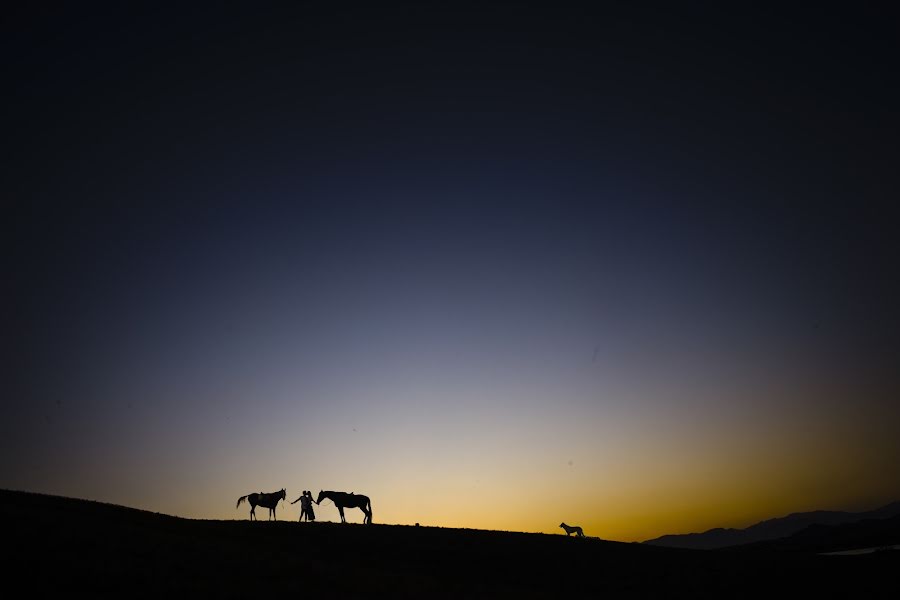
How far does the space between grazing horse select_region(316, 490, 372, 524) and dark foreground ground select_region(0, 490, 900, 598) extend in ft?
26.7

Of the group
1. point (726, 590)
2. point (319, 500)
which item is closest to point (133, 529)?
point (319, 500)

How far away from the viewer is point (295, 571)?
18.2 meters

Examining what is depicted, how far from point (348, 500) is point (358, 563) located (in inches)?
727

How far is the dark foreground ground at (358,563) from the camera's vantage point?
15203 mm

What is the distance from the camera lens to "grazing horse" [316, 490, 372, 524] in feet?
131

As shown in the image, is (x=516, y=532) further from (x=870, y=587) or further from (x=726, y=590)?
(x=870, y=587)

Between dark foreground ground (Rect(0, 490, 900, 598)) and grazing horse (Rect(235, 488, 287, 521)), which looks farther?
grazing horse (Rect(235, 488, 287, 521))

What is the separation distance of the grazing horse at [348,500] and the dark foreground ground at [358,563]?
8.14 m

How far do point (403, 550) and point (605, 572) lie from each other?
33.1 feet

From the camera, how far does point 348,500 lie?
40.4m

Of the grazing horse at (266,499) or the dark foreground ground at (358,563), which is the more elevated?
the grazing horse at (266,499)

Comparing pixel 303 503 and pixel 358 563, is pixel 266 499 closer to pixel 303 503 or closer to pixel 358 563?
pixel 303 503

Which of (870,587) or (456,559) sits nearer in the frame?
(870,587)

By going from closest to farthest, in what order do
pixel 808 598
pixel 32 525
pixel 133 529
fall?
pixel 32 525
pixel 133 529
pixel 808 598
